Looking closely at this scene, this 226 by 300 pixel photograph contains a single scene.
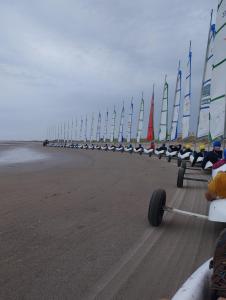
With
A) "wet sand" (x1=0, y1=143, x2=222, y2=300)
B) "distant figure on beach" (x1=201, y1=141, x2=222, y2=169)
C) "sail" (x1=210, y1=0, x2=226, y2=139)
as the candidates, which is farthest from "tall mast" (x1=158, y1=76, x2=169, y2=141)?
"wet sand" (x1=0, y1=143, x2=222, y2=300)

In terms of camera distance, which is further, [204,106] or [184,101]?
[184,101]

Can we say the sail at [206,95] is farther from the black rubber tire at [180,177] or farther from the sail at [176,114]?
the sail at [176,114]

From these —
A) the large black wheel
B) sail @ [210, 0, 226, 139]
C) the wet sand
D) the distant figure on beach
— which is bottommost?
the wet sand

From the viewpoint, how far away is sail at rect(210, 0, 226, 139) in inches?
472

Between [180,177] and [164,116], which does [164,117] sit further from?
[180,177]

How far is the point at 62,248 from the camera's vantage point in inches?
205


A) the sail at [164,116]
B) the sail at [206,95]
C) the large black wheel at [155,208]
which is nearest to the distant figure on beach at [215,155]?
the large black wheel at [155,208]

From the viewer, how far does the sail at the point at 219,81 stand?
12000 mm

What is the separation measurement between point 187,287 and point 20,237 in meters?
3.37

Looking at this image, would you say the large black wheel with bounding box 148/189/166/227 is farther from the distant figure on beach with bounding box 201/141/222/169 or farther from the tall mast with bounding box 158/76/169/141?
the tall mast with bounding box 158/76/169/141

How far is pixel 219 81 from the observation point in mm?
12477

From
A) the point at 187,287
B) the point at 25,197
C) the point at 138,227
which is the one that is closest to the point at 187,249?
the point at 138,227

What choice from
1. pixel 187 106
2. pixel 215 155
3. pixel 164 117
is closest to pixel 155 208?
pixel 215 155

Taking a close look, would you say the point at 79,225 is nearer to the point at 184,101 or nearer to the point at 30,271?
the point at 30,271
